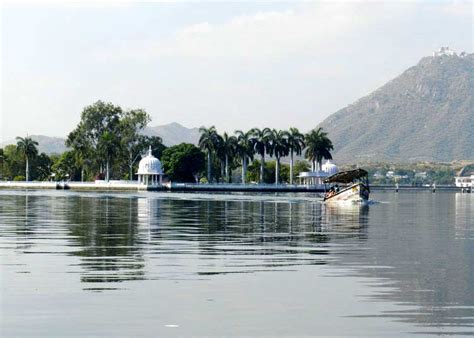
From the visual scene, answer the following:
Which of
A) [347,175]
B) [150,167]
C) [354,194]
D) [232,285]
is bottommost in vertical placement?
[232,285]

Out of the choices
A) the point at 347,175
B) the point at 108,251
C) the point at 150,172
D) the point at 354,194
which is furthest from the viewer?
the point at 150,172

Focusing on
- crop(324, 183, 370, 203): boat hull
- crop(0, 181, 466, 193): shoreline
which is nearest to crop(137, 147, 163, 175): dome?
crop(0, 181, 466, 193): shoreline

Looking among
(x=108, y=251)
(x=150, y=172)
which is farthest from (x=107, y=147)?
(x=108, y=251)

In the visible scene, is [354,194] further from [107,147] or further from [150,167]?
[107,147]

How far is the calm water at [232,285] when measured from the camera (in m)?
17.6

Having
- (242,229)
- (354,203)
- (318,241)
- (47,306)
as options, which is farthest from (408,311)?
(354,203)

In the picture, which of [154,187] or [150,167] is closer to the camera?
[154,187]

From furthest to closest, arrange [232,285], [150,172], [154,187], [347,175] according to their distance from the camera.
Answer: [150,172] < [154,187] < [347,175] < [232,285]

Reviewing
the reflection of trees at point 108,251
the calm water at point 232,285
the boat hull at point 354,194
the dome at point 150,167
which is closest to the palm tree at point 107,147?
the dome at point 150,167

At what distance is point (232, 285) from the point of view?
2319 centimetres

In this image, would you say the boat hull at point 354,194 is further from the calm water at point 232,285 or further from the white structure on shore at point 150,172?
the white structure on shore at point 150,172

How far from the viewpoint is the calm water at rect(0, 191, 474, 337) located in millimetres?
17609

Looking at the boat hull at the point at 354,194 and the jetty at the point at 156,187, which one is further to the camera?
the jetty at the point at 156,187

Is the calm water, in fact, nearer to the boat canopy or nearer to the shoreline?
the boat canopy
